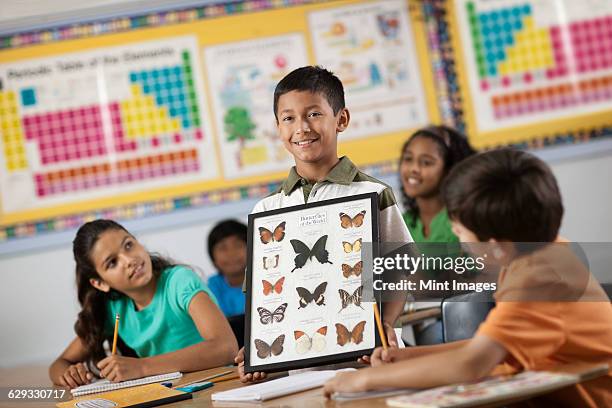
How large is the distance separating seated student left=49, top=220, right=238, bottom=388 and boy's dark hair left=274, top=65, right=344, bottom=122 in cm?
64

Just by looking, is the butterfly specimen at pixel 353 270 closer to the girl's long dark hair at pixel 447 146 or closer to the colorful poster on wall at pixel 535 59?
the girl's long dark hair at pixel 447 146

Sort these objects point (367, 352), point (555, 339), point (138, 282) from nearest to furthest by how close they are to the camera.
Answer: point (555, 339), point (367, 352), point (138, 282)

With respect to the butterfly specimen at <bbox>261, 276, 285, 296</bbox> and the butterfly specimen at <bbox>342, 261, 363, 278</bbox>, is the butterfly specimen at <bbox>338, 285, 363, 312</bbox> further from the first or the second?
the butterfly specimen at <bbox>261, 276, 285, 296</bbox>

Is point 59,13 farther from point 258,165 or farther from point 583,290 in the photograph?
point 583,290

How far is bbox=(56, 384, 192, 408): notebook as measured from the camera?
1.74m

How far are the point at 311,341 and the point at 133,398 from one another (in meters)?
0.39

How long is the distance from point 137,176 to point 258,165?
0.70 m

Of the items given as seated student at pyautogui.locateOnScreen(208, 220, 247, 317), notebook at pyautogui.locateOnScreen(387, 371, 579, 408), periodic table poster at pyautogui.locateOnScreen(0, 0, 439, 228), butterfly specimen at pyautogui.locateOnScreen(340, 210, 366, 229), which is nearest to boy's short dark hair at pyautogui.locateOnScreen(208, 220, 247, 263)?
seated student at pyautogui.locateOnScreen(208, 220, 247, 317)

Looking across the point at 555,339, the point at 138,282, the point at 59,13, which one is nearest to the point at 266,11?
the point at 59,13

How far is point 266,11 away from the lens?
5.00 metres

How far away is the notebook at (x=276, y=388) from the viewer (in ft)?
5.24

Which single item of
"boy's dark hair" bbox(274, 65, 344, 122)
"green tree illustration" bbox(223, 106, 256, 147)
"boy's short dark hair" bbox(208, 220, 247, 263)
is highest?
"green tree illustration" bbox(223, 106, 256, 147)

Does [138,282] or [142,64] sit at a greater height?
[142,64]

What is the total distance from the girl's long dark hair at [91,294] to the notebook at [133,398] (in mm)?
550
